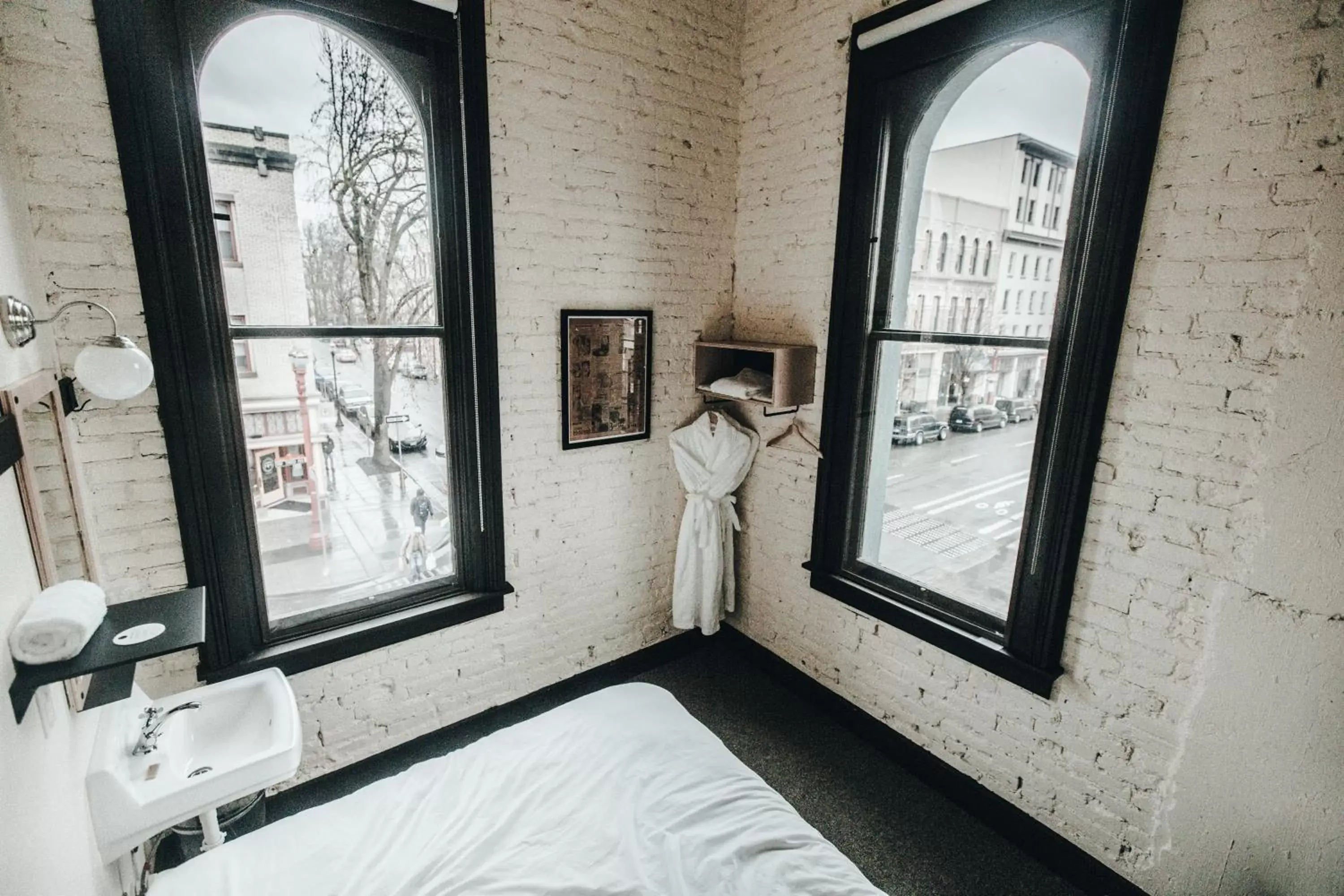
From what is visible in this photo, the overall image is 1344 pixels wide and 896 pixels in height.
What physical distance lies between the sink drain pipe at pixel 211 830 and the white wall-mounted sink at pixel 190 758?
6cm

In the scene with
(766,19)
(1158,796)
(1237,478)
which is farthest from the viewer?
(766,19)

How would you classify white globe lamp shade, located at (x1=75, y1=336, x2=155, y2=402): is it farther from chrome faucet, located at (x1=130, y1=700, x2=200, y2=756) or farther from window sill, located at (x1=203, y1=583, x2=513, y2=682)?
window sill, located at (x1=203, y1=583, x2=513, y2=682)

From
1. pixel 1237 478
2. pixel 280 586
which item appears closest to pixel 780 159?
pixel 1237 478

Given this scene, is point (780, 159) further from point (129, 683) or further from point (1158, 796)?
point (129, 683)

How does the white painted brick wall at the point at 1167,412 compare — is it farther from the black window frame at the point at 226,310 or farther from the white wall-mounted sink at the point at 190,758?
the white wall-mounted sink at the point at 190,758

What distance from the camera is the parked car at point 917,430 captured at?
2.55 meters

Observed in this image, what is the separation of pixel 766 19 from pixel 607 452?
225cm

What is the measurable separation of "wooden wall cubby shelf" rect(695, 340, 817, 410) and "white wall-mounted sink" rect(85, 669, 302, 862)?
7.28 ft

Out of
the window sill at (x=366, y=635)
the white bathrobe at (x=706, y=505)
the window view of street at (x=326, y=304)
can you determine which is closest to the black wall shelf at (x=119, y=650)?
the window sill at (x=366, y=635)

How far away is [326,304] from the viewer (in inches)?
89.1

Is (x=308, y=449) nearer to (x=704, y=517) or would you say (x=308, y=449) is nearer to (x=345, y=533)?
(x=345, y=533)

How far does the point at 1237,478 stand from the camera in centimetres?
174

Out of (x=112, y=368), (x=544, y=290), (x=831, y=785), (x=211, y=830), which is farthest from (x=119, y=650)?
(x=831, y=785)

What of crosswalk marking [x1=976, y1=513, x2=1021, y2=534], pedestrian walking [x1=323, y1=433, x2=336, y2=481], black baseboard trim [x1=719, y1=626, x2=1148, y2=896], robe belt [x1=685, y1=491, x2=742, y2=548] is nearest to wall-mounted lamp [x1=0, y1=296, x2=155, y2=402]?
pedestrian walking [x1=323, y1=433, x2=336, y2=481]
